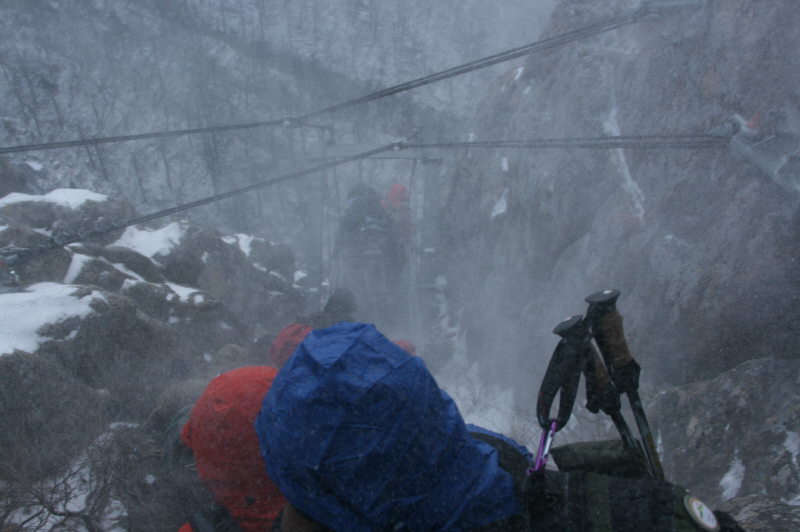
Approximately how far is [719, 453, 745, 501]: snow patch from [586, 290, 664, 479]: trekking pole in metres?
2.02

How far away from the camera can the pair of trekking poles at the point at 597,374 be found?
118cm

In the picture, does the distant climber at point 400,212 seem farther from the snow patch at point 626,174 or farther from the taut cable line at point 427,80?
the snow patch at point 626,174

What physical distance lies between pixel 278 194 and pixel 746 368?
1056 inches

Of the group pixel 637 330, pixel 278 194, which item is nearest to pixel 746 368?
pixel 637 330

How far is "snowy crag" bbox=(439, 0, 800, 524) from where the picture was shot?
302cm

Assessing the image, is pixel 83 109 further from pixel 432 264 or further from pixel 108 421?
pixel 108 421

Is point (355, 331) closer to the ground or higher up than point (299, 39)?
closer to the ground

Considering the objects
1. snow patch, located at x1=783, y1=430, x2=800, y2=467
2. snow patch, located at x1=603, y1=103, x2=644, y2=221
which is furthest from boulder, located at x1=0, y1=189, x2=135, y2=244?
snow patch, located at x1=783, y1=430, x2=800, y2=467

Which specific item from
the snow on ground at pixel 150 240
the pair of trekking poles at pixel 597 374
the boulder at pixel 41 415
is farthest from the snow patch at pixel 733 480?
the snow on ground at pixel 150 240

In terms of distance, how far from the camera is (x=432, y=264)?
13289mm

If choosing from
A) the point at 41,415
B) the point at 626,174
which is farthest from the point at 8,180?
the point at 626,174

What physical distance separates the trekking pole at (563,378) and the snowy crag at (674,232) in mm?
2104

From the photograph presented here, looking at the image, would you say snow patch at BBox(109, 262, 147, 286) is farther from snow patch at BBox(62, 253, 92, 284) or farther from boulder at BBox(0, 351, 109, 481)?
boulder at BBox(0, 351, 109, 481)

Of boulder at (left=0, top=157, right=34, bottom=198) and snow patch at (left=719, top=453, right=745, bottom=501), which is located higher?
boulder at (left=0, top=157, right=34, bottom=198)
